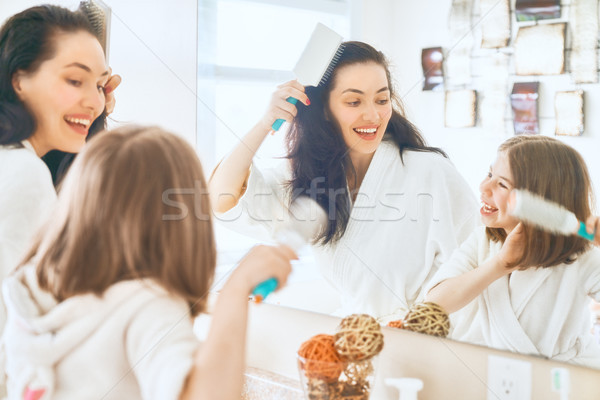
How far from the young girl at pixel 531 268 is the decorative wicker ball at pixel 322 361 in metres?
0.22

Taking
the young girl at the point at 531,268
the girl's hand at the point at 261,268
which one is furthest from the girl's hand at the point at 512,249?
the girl's hand at the point at 261,268

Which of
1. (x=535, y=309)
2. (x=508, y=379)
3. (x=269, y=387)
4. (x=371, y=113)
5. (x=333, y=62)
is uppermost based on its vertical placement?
(x=333, y=62)

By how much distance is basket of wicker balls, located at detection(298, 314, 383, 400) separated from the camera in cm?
92

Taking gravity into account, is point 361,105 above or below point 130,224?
above

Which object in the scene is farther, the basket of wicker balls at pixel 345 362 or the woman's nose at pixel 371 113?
the woman's nose at pixel 371 113

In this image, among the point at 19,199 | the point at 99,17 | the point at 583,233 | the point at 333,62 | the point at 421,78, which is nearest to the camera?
the point at 583,233

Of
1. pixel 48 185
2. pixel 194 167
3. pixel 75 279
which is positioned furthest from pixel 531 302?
pixel 48 185

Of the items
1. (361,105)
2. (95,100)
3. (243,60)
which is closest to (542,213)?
(361,105)

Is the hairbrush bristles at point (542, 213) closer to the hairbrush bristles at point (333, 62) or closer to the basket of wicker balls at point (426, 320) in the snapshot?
the basket of wicker balls at point (426, 320)

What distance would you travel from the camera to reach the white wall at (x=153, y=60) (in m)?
1.44

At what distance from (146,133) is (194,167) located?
8 cm

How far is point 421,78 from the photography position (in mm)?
994

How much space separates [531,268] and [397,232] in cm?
25

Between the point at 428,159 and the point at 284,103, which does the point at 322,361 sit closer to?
the point at 428,159
